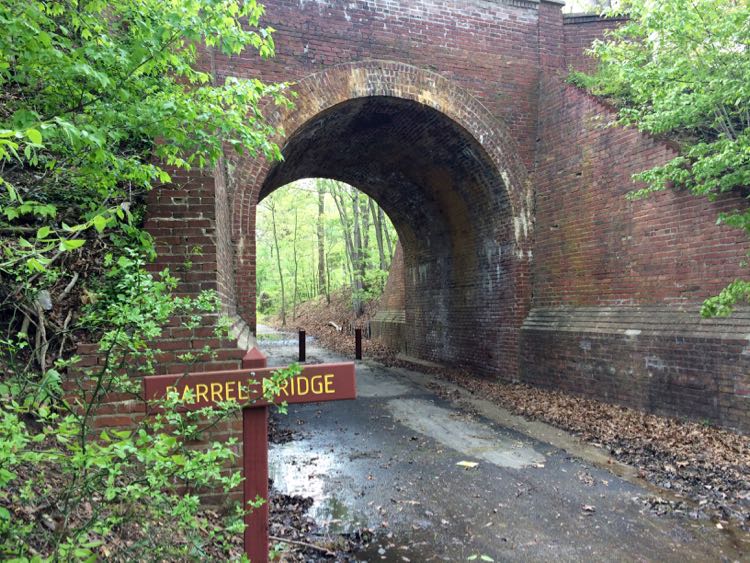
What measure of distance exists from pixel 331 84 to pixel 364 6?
1.73 m

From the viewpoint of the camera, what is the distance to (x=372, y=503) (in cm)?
468

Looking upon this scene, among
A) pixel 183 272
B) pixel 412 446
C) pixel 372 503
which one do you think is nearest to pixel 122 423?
pixel 183 272

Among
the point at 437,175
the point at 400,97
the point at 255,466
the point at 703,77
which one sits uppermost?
the point at 400,97

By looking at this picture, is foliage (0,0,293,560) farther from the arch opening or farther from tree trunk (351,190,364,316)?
tree trunk (351,190,364,316)

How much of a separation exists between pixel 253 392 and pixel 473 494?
10.4 ft

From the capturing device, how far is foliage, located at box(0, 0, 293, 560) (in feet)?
6.59

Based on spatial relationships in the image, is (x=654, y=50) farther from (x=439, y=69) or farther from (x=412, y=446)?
(x=412, y=446)

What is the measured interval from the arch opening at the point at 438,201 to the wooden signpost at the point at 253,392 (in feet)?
A: 24.9

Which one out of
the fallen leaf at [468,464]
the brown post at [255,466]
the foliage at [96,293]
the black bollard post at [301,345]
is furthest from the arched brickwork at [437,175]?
the brown post at [255,466]

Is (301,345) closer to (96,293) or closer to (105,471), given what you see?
(96,293)

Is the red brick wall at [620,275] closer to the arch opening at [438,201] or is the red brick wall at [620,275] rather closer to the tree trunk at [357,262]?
the arch opening at [438,201]

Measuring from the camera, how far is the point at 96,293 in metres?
3.90

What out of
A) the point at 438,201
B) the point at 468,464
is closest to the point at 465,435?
the point at 468,464

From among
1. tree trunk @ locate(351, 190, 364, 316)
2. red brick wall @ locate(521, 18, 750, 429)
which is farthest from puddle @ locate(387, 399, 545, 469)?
tree trunk @ locate(351, 190, 364, 316)
